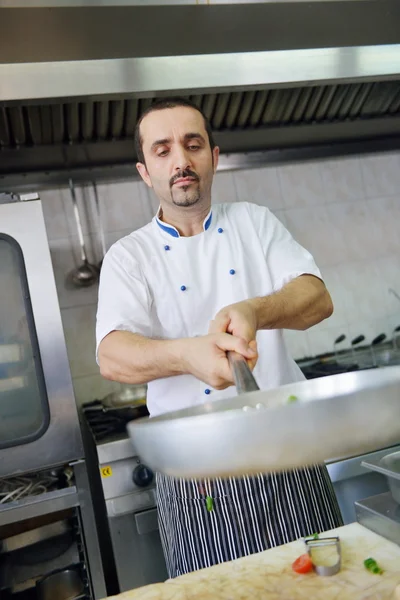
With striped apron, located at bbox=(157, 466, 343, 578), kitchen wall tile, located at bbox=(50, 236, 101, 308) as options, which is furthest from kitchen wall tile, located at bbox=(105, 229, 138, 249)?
striped apron, located at bbox=(157, 466, 343, 578)

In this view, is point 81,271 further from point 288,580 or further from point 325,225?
point 288,580

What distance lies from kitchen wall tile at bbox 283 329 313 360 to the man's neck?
3.96 ft

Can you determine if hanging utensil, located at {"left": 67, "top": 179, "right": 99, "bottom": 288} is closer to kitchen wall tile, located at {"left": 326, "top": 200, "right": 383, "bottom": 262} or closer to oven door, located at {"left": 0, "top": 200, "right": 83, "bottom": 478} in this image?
oven door, located at {"left": 0, "top": 200, "right": 83, "bottom": 478}

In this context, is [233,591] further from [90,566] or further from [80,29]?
[80,29]

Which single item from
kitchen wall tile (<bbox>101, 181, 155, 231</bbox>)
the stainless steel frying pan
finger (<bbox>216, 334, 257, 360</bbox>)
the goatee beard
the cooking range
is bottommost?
the cooking range

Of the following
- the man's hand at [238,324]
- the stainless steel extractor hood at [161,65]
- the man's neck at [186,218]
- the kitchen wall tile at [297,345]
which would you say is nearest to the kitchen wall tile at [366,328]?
the kitchen wall tile at [297,345]

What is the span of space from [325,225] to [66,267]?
1.20 metres

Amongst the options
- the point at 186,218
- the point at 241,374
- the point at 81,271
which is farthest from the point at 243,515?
the point at 81,271

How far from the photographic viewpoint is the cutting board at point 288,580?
0.78 meters

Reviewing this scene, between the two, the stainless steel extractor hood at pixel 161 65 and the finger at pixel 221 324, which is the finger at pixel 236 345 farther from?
the stainless steel extractor hood at pixel 161 65

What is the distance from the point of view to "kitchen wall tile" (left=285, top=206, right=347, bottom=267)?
2.52 m

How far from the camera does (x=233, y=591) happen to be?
0.82m

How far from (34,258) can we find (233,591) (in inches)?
45.3

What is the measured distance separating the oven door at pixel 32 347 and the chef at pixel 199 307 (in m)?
0.46
